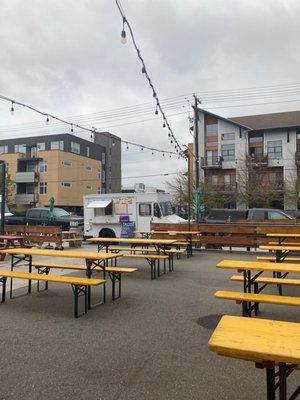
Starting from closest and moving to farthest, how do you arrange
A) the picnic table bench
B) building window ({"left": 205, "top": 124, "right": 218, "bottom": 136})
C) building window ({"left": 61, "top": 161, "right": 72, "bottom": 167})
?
1. the picnic table bench
2. building window ({"left": 205, "top": 124, "right": 218, "bottom": 136})
3. building window ({"left": 61, "top": 161, "right": 72, "bottom": 167})

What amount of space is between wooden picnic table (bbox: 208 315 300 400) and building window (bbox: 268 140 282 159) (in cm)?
4641

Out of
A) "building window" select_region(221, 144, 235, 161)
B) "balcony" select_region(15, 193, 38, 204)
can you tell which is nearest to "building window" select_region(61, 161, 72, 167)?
"balcony" select_region(15, 193, 38, 204)

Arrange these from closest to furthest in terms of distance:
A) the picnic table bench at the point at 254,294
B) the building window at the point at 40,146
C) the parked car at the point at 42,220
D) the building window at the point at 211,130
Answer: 1. the picnic table bench at the point at 254,294
2. the parked car at the point at 42,220
3. the building window at the point at 211,130
4. the building window at the point at 40,146

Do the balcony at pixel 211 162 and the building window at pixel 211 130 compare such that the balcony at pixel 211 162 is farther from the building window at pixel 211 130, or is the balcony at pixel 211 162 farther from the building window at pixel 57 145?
the building window at pixel 57 145

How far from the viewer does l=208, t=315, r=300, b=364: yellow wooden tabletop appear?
2.56m

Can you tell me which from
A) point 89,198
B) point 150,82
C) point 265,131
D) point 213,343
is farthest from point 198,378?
point 265,131

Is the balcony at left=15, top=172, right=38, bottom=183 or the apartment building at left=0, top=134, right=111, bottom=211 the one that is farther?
the balcony at left=15, top=172, right=38, bottom=183

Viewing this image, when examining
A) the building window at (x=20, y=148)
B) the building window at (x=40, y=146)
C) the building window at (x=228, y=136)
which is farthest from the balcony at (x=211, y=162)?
the building window at (x=20, y=148)

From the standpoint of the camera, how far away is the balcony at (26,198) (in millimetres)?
59281

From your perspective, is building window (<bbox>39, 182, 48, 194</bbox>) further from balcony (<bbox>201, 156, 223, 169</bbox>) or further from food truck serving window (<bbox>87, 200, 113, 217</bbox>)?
food truck serving window (<bbox>87, 200, 113, 217</bbox>)

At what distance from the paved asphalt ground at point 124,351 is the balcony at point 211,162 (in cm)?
4108

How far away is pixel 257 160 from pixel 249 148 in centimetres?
253

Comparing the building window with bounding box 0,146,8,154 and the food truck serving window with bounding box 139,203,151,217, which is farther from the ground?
the building window with bounding box 0,146,8,154

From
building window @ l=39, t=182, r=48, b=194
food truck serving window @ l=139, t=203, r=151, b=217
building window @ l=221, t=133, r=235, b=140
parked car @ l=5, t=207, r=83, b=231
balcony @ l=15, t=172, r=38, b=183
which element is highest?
building window @ l=221, t=133, r=235, b=140
